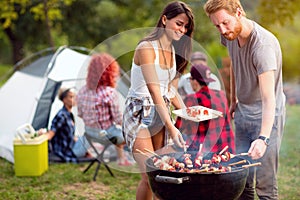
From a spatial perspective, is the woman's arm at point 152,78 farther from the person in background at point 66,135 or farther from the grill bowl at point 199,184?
the person in background at point 66,135

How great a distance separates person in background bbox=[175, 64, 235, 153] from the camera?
13.2ft

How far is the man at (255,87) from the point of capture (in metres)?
2.40

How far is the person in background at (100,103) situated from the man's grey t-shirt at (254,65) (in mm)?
1767

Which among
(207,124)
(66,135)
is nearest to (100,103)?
(66,135)

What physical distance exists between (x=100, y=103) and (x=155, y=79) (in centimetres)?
180

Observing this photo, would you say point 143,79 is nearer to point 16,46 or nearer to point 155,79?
point 155,79

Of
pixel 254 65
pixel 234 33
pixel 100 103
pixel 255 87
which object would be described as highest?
pixel 234 33

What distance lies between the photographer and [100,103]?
442 cm

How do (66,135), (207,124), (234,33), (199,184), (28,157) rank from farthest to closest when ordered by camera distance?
(66,135) < (28,157) < (207,124) < (234,33) < (199,184)

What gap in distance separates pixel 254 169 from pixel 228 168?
2.03 feet

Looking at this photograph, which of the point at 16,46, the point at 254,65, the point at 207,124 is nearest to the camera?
the point at 254,65

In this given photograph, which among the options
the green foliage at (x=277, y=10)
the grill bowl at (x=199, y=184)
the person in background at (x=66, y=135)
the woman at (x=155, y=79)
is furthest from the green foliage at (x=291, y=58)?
the grill bowl at (x=199, y=184)

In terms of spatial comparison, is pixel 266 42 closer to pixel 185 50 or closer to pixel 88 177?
pixel 185 50

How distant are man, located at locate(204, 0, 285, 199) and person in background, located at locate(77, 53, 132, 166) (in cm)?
169
